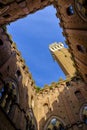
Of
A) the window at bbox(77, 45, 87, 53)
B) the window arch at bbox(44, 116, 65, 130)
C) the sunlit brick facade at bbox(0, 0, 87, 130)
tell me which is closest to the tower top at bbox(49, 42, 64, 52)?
the sunlit brick facade at bbox(0, 0, 87, 130)

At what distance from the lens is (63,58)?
1700 inches

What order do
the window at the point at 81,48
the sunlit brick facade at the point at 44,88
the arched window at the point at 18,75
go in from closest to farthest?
1. the sunlit brick facade at the point at 44,88
2. the window at the point at 81,48
3. the arched window at the point at 18,75

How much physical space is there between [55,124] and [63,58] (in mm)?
25089

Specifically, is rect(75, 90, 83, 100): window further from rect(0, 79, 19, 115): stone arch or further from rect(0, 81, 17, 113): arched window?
rect(0, 81, 17, 113): arched window

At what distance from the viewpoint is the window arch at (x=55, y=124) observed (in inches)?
763

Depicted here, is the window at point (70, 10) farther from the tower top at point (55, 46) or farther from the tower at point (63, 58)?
the tower top at point (55, 46)

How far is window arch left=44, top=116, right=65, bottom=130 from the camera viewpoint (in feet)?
63.6

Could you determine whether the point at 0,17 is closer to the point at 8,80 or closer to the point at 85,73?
the point at 8,80

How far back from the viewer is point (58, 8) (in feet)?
51.1

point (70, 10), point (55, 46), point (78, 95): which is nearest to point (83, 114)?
point (78, 95)

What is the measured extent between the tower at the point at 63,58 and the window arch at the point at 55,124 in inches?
495

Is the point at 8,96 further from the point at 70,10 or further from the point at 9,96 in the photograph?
the point at 70,10

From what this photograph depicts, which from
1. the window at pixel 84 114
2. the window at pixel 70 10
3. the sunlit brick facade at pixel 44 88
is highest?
the window at pixel 70 10

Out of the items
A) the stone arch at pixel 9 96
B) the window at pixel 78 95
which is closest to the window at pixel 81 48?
the stone arch at pixel 9 96
